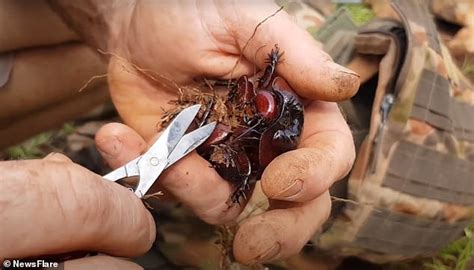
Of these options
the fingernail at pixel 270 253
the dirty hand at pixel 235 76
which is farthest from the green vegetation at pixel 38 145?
the fingernail at pixel 270 253

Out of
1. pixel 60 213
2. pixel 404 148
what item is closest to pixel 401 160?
pixel 404 148

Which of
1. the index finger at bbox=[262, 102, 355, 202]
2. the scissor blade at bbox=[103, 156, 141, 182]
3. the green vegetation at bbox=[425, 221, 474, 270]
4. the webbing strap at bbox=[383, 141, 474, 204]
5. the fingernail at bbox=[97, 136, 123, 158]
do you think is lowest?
the green vegetation at bbox=[425, 221, 474, 270]

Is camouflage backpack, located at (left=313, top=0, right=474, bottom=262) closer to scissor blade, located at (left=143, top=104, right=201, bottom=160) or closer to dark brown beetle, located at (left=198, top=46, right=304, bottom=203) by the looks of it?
dark brown beetle, located at (left=198, top=46, right=304, bottom=203)

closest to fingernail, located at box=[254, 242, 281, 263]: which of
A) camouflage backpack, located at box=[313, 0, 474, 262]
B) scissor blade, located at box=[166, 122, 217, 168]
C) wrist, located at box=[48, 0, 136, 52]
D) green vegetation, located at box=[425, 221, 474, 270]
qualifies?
scissor blade, located at box=[166, 122, 217, 168]

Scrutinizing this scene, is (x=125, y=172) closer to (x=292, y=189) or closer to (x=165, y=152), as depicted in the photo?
(x=165, y=152)

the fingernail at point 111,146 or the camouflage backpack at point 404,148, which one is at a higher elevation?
the fingernail at point 111,146

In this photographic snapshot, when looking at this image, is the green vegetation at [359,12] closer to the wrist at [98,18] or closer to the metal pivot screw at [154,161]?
the wrist at [98,18]
